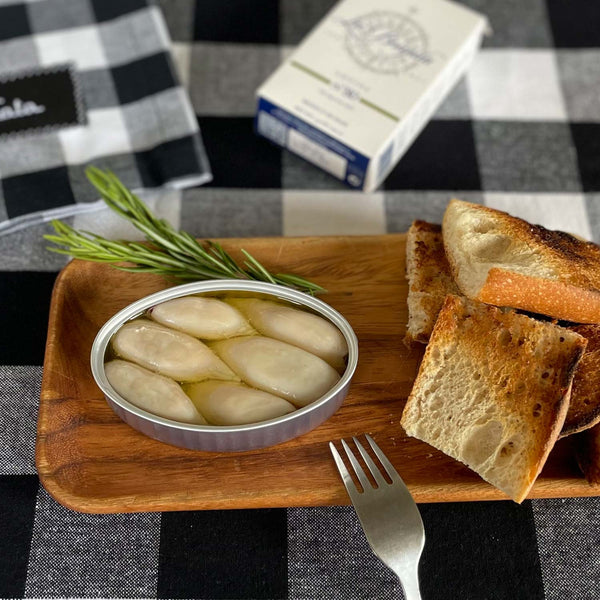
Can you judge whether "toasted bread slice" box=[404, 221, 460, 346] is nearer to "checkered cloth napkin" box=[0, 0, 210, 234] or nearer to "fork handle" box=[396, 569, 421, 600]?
"fork handle" box=[396, 569, 421, 600]

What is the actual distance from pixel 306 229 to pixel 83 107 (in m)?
0.51

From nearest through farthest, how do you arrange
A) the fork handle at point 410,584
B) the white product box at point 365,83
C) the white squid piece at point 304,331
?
1. the fork handle at point 410,584
2. the white squid piece at point 304,331
3. the white product box at point 365,83

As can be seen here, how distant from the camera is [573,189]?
1.42 metres

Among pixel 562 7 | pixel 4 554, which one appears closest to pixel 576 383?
pixel 4 554

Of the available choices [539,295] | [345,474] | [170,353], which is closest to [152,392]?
[170,353]

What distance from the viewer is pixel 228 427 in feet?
3.04

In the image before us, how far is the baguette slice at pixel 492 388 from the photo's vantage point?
944mm

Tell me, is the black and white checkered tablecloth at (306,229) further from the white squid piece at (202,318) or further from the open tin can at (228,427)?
the white squid piece at (202,318)

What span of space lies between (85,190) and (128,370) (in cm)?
48

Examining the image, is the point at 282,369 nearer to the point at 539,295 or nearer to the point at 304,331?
the point at 304,331

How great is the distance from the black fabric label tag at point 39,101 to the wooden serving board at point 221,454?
40 cm

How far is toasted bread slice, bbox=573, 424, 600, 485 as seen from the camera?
97 centimetres

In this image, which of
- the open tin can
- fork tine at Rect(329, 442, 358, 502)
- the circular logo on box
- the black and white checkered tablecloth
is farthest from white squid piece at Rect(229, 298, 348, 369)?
the circular logo on box

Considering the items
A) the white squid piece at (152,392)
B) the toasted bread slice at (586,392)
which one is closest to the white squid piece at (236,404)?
the white squid piece at (152,392)
